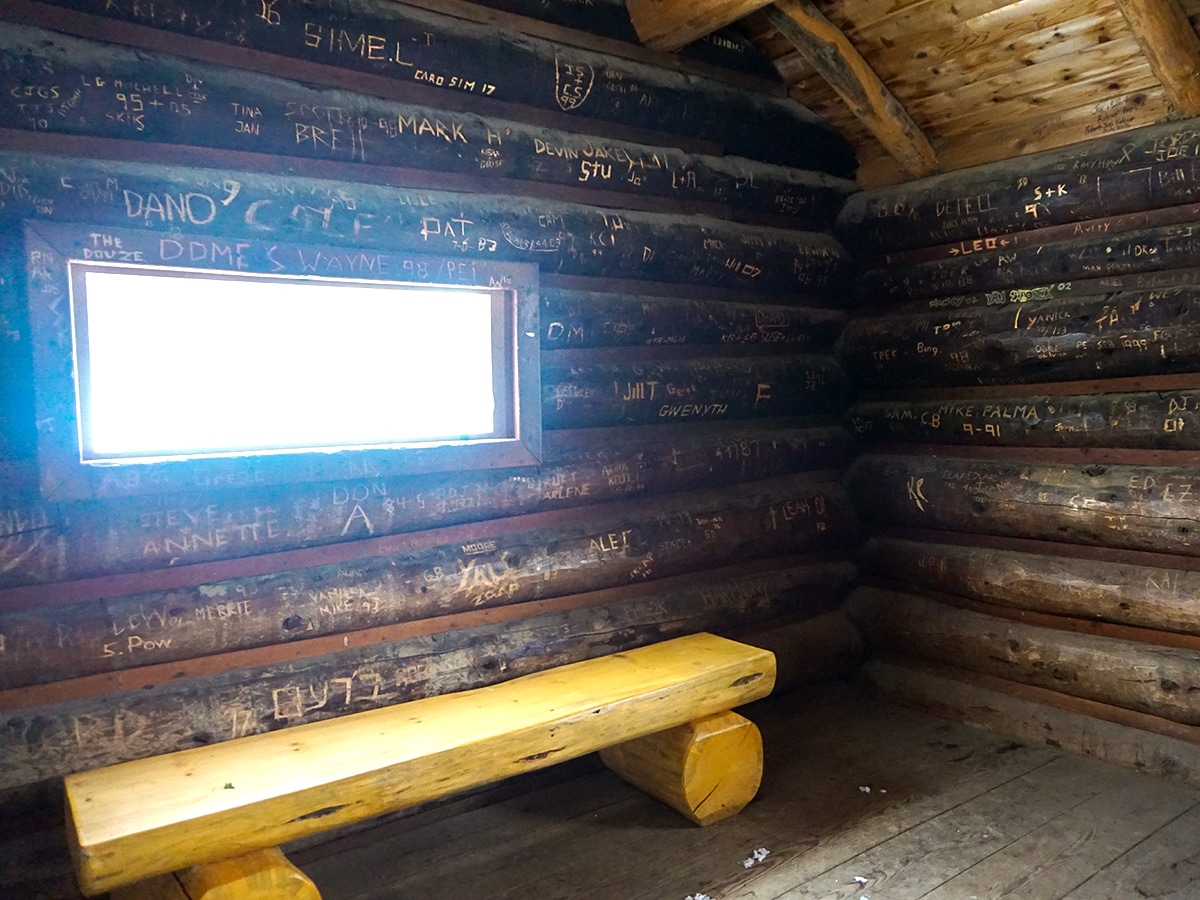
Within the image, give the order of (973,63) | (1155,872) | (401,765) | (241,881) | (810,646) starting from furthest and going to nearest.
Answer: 1. (810,646)
2. (973,63)
3. (1155,872)
4. (401,765)
5. (241,881)

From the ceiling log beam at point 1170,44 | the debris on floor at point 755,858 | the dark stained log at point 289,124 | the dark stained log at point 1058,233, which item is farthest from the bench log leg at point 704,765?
the ceiling log beam at point 1170,44

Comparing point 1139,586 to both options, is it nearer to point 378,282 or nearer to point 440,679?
point 440,679

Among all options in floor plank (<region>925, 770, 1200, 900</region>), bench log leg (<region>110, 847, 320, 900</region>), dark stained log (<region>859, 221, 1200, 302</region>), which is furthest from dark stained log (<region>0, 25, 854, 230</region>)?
floor plank (<region>925, 770, 1200, 900</region>)

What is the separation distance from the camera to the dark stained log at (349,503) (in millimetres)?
3609

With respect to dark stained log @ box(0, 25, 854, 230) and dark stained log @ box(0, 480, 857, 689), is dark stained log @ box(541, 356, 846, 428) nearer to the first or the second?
dark stained log @ box(0, 480, 857, 689)

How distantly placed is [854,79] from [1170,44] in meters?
1.62

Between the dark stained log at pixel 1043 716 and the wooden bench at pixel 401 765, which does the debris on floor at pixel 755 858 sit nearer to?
the wooden bench at pixel 401 765

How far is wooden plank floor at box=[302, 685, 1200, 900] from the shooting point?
392cm

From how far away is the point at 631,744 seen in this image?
187 inches

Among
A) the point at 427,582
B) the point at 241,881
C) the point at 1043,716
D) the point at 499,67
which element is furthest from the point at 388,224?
the point at 1043,716

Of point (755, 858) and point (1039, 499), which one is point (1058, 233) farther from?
point (755, 858)

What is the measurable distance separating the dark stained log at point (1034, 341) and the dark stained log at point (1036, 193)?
1.63 feet

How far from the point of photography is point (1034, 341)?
5391mm

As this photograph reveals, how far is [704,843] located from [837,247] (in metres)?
4.01
